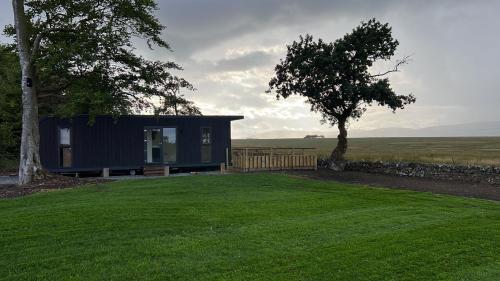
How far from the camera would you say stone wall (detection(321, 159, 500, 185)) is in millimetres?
22353

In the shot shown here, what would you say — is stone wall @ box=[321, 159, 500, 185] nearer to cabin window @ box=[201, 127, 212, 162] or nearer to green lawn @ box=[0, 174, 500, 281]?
green lawn @ box=[0, 174, 500, 281]

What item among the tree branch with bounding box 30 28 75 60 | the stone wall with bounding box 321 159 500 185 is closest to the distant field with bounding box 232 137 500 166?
the stone wall with bounding box 321 159 500 185

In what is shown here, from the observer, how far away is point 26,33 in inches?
750

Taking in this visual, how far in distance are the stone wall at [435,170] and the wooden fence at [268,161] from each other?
3735 millimetres

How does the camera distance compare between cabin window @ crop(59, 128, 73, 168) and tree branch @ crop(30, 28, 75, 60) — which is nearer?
tree branch @ crop(30, 28, 75, 60)

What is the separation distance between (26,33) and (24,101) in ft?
10.0

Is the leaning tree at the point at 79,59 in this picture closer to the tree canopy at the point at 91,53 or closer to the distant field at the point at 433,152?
the tree canopy at the point at 91,53

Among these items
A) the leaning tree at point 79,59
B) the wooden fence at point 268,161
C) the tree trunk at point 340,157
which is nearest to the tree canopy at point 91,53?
the leaning tree at point 79,59

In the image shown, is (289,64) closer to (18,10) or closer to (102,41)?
(102,41)

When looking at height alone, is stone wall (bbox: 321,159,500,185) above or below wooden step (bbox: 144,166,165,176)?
below

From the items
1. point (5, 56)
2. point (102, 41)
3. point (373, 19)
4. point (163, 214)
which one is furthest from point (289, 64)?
point (163, 214)

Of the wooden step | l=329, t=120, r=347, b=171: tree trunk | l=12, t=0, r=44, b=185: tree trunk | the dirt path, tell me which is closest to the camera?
l=12, t=0, r=44, b=185: tree trunk

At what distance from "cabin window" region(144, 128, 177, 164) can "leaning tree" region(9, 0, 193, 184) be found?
1.88 meters

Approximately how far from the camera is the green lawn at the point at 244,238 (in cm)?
639
